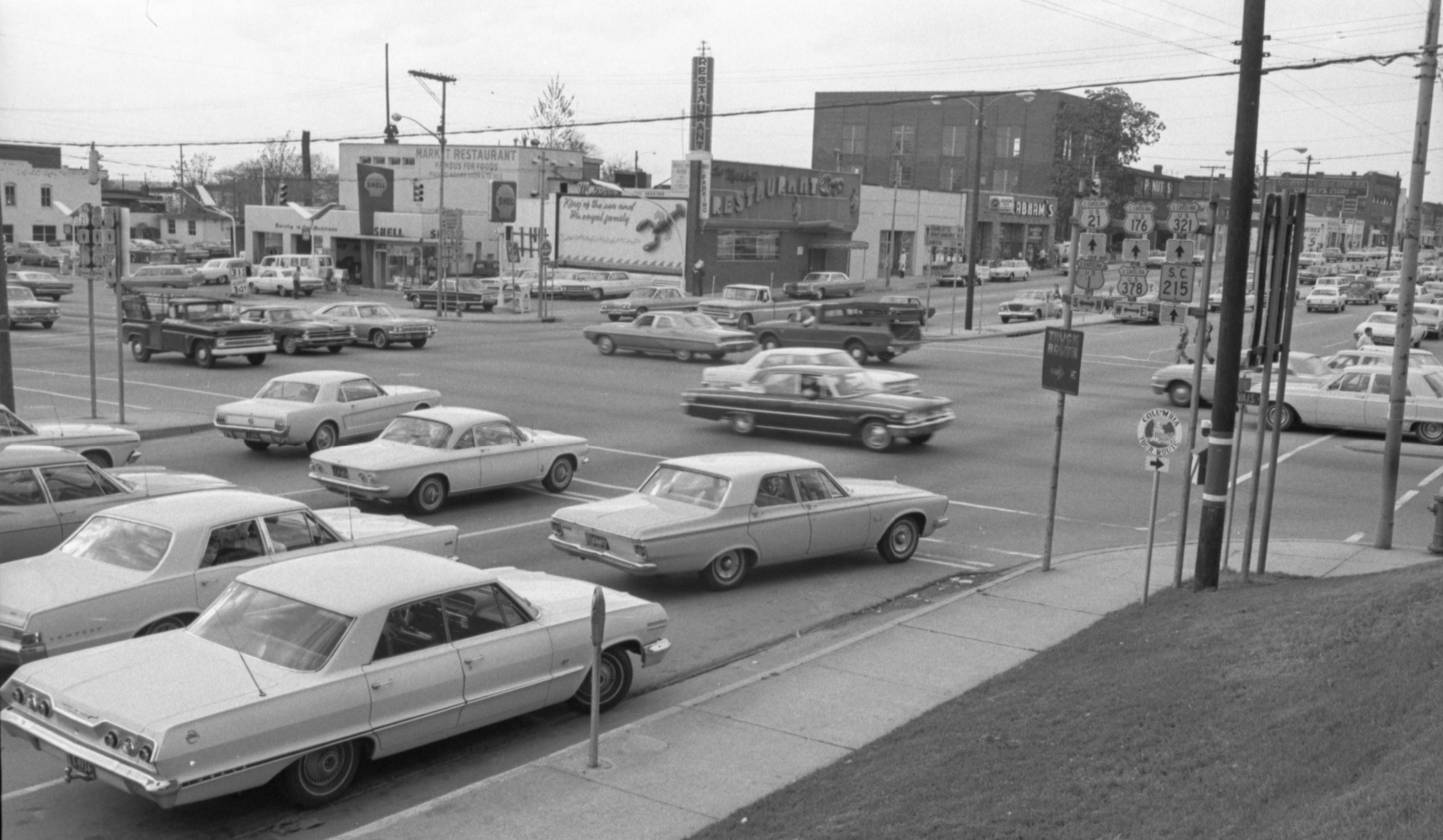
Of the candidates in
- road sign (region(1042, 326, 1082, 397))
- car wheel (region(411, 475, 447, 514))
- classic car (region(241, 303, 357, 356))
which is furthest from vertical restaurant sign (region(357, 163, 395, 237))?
road sign (region(1042, 326, 1082, 397))

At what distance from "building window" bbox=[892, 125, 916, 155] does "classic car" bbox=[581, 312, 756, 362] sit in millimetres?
85667

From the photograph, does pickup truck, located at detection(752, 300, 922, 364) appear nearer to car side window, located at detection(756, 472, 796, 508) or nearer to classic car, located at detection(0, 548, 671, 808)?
car side window, located at detection(756, 472, 796, 508)

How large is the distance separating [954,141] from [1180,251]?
343ft

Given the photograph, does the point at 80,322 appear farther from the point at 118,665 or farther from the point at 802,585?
the point at 118,665

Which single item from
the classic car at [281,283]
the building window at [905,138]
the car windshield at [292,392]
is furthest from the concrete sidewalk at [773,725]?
the building window at [905,138]

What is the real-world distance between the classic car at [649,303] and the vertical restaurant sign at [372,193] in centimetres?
2497

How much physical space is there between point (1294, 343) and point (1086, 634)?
42.6 m

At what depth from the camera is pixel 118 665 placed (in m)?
7.88

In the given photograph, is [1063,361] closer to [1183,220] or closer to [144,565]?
[1183,220]

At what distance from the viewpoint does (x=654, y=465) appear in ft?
69.6

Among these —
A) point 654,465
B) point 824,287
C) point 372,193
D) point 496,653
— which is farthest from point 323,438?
point 372,193

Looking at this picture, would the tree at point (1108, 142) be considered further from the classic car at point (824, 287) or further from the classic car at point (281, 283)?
the classic car at point (281, 283)

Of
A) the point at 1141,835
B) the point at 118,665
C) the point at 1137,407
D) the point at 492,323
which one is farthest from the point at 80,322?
the point at 1141,835

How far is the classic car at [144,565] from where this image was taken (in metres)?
9.34
